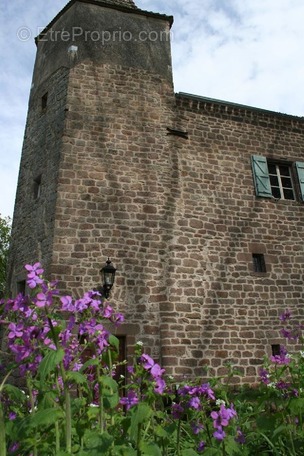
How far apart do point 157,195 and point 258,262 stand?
2.65 metres

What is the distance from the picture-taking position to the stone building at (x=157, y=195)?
678cm

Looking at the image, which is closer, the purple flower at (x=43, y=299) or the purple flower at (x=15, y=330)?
the purple flower at (x=43, y=299)

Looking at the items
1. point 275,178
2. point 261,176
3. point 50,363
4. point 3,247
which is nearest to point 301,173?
point 275,178

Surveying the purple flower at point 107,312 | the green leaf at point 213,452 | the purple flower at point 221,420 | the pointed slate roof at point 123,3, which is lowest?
the green leaf at point 213,452

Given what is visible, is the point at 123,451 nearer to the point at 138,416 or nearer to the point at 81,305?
the point at 138,416

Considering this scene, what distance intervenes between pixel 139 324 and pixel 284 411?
425cm

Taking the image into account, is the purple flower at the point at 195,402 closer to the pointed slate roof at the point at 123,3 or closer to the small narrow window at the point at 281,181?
the small narrow window at the point at 281,181

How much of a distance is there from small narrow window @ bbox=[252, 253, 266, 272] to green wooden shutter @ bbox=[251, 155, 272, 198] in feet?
4.69

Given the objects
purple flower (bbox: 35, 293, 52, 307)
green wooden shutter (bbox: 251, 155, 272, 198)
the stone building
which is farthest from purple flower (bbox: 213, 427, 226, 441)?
green wooden shutter (bbox: 251, 155, 272, 198)

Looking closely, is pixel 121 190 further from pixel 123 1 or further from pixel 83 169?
pixel 123 1

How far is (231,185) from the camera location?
8352mm

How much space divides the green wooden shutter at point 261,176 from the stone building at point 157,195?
32mm

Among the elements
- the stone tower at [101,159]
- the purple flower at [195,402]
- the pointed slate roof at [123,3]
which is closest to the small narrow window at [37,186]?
the stone tower at [101,159]

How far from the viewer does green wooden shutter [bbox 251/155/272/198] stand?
8491 mm
